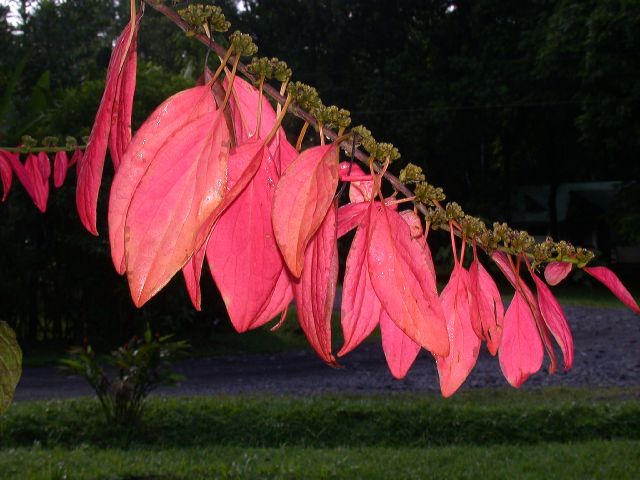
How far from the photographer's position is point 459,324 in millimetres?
436


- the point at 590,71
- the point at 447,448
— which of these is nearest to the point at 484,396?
the point at 447,448

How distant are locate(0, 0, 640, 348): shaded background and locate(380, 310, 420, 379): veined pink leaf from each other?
6.41 m

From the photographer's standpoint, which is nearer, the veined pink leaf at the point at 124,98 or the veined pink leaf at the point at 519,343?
the veined pink leaf at the point at 124,98

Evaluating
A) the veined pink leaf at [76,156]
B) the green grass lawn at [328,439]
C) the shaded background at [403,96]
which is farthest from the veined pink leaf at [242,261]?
the shaded background at [403,96]

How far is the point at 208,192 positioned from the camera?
10.0 inches

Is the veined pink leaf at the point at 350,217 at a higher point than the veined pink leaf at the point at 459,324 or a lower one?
higher

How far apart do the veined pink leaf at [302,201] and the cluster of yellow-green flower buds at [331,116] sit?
0.09 ft

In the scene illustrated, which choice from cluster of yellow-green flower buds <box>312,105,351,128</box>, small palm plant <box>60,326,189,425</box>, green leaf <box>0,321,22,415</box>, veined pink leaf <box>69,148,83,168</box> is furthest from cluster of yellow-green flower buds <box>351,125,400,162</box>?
small palm plant <box>60,326,189,425</box>

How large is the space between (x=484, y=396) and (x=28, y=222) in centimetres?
467

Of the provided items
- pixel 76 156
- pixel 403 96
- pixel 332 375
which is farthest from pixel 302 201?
pixel 403 96

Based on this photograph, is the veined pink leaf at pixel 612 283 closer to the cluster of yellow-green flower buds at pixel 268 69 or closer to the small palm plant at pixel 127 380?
the cluster of yellow-green flower buds at pixel 268 69

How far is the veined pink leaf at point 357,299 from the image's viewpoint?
35 cm

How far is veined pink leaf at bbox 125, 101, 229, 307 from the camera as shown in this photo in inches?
9.7

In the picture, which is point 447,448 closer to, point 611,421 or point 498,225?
point 611,421
